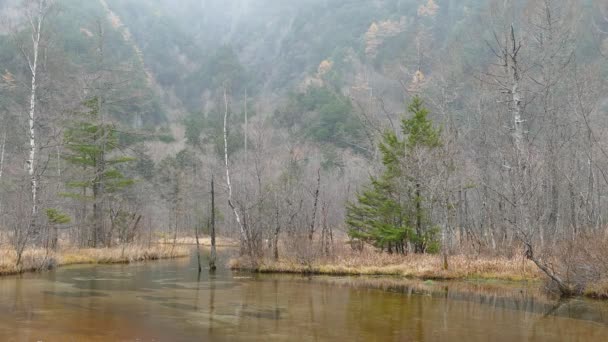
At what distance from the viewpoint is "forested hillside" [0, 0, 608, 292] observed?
23.9m

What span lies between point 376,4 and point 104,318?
3545 inches

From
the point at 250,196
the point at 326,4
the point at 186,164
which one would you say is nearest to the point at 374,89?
the point at 186,164

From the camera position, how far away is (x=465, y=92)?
48.3 m

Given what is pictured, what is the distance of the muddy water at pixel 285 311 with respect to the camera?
10.6m

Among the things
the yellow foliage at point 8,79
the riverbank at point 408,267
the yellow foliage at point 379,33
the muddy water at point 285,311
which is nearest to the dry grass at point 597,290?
the muddy water at point 285,311

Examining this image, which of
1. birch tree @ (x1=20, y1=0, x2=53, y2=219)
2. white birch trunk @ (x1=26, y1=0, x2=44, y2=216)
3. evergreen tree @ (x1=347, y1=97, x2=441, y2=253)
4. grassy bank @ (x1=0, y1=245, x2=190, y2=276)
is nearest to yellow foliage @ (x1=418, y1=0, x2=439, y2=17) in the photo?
grassy bank @ (x1=0, y1=245, x2=190, y2=276)

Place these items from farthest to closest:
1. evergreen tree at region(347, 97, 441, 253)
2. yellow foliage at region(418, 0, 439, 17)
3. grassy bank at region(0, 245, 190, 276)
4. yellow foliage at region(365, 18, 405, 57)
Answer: yellow foliage at region(418, 0, 439, 17)
yellow foliage at region(365, 18, 405, 57)
evergreen tree at region(347, 97, 441, 253)
grassy bank at region(0, 245, 190, 276)

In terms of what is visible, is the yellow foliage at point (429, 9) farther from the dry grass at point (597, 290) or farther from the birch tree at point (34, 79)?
the dry grass at point (597, 290)

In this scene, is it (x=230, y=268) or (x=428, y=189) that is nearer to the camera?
(x=428, y=189)

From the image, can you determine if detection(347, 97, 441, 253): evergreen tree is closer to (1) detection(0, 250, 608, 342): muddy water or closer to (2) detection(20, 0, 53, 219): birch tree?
(1) detection(0, 250, 608, 342): muddy water

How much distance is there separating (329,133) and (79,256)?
34168mm

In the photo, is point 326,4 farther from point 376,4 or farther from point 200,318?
point 200,318

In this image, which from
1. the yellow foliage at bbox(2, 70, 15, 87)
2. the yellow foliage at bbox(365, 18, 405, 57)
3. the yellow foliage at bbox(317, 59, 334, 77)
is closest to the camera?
the yellow foliage at bbox(2, 70, 15, 87)

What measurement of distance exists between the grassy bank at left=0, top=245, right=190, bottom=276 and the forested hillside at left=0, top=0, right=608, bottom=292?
899 millimetres
